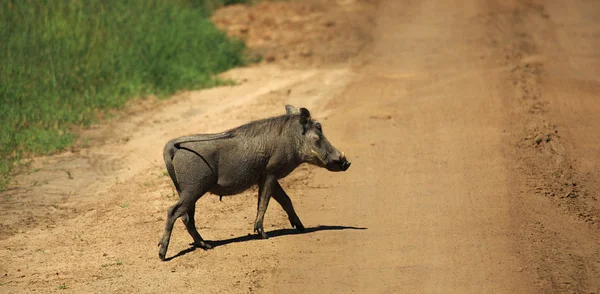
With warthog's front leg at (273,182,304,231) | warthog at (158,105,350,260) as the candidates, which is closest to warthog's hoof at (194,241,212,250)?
warthog at (158,105,350,260)

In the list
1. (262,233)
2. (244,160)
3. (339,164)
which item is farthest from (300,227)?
(244,160)

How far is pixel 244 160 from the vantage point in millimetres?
7816

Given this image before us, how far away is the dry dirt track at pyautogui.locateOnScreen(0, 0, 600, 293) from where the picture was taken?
278 inches

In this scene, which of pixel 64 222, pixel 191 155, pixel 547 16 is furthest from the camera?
pixel 547 16

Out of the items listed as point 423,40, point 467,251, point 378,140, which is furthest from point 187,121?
point 467,251

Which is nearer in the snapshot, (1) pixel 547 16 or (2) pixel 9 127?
(2) pixel 9 127

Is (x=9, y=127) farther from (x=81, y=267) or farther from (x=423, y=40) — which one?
(x=423, y=40)

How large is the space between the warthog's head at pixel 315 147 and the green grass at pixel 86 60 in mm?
4759

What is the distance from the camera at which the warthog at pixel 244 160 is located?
7.59 metres

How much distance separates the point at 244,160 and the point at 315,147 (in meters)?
0.68

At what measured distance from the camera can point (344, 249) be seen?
7.49 meters

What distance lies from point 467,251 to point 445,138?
372 centimetres

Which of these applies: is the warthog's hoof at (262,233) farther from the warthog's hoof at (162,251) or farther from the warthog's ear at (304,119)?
the warthog's ear at (304,119)

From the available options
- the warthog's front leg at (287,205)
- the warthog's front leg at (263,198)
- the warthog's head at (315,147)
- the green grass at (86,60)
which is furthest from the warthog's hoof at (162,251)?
the green grass at (86,60)
